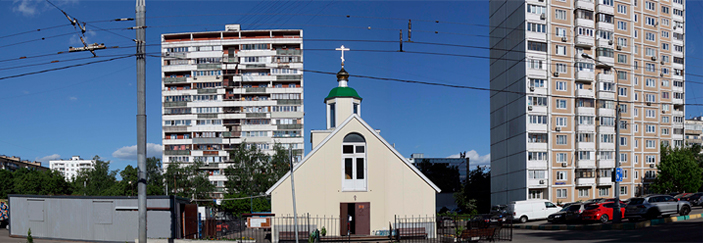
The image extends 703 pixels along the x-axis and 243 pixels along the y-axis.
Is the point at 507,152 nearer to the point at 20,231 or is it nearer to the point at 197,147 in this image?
the point at 197,147

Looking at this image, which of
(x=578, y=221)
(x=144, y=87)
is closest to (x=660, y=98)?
(x=578, y=221)

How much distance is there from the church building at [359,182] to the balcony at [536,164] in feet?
117

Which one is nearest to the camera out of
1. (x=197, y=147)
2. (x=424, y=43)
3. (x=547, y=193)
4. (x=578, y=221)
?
(x=424, y=43)

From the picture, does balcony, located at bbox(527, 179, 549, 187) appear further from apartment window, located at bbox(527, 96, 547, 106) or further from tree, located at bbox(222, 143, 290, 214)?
tree, located at bbox(222, 143, 290, 214)

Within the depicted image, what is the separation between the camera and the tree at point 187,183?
231 ft

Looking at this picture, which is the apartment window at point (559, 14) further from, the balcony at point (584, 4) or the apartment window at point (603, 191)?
the apartment window at point (603, 191)

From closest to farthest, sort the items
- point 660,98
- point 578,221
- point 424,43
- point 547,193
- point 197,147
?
point 424,43, point 578,221, point 547,193, point 660,98, point 197,147

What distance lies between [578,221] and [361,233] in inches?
629

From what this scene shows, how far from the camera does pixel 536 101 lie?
62938 mm

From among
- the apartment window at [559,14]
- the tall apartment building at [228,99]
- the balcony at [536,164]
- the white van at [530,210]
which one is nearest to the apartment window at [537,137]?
the balcony at [536,164]

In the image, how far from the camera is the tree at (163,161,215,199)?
231 feet

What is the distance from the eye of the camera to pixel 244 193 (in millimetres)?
64500

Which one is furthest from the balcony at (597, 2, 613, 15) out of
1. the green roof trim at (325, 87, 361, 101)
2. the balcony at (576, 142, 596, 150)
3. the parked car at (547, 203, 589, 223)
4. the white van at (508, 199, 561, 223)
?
the green roof trim at (325, 87, 361, 101)

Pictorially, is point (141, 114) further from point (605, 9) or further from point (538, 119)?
point (605, 9)
